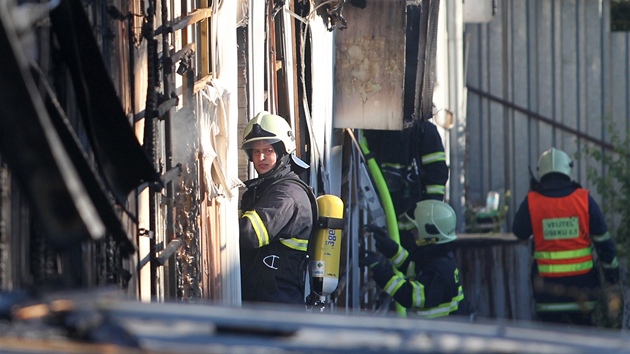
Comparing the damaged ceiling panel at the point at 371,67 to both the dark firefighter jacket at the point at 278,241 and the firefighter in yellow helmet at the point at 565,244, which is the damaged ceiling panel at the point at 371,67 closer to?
the firefighter in yellow helmet at the point at 565,244

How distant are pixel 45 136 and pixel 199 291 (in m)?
3.00

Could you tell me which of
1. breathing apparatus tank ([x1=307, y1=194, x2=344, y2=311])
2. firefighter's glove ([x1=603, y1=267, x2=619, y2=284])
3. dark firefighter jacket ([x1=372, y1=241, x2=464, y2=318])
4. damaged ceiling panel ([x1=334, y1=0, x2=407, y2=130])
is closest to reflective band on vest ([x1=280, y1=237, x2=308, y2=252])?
breathing apparatus tank ([x1=307, y1=194, x2=344, y2=311])

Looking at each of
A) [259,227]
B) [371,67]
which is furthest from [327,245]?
[371,67]

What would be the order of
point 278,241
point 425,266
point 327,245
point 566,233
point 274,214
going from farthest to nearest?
point 566,233, point 425,266, point 327,245, point 278,241, point 274,214

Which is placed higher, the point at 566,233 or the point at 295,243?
the point at 295,243

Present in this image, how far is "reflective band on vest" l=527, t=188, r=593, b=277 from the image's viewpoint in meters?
10.1

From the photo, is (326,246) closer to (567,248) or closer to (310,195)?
(310,195)

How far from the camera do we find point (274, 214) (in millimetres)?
6020

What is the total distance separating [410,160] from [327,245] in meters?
3.74

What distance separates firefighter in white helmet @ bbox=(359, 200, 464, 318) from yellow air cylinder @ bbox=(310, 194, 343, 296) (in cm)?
130

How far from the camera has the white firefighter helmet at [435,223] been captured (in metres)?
8.70

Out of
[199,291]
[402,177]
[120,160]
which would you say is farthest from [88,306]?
[402,177]

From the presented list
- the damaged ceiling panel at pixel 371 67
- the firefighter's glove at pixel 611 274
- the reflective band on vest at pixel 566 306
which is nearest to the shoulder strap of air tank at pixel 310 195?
the damaged ceiling panel at pixel 371 67

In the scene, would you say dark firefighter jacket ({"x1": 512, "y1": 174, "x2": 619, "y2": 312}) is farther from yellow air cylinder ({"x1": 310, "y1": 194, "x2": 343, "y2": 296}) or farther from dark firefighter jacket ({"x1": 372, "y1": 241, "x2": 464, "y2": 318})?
yellow air cylinder ({"x1": 310, "y1": 194, "x2": 343, "y2": 296})
